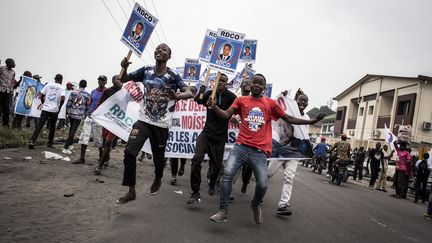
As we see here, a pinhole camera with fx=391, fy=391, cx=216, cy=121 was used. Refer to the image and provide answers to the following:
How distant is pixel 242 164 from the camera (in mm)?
5387

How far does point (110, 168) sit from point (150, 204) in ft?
12.2

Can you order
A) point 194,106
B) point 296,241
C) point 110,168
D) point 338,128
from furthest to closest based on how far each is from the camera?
point 338,128
point 110,168
point 194,106
point 296,241

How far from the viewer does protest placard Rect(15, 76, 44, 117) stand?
14148mm

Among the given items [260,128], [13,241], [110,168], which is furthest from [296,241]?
[110,168]

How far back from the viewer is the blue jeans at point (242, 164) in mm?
5293

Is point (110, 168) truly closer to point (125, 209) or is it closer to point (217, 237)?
point (125, 209)

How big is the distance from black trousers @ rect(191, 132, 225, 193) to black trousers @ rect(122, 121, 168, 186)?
0.72 meters

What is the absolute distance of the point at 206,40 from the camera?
473 inches

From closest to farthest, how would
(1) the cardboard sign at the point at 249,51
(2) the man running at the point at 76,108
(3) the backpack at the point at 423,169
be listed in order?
1. (2) the man running at the point at 76,108
2. (1) the cardboard sign at the point at 249,51
3. (3) the backpack at the point at 423,169

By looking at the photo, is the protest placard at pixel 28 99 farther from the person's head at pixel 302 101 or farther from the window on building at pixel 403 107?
the window on building at pixel 403 107

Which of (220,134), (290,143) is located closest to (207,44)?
(290,143)

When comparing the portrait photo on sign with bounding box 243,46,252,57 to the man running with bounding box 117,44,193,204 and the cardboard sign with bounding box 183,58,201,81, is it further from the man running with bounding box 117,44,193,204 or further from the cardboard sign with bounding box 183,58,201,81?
the man running with bounding box 117,44,193,204

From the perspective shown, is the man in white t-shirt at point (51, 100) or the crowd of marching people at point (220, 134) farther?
the man in white t-shirt at point (51, 100)

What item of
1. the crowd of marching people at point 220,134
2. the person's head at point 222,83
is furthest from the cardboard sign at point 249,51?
the person's head at point 222,83
